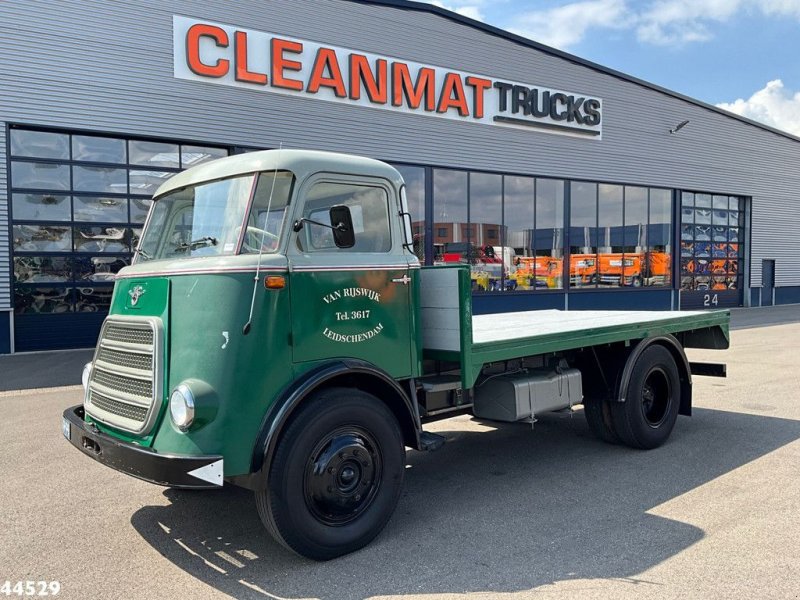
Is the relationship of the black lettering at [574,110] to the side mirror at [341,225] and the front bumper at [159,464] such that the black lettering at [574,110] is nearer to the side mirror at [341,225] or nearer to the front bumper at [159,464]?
the side mirror at [341,225]

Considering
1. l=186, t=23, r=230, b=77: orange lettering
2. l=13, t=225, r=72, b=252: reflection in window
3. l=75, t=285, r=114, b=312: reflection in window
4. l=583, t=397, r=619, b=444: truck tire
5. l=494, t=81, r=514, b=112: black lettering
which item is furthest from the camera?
l=494, t=81, r=514, b=112: black lettering

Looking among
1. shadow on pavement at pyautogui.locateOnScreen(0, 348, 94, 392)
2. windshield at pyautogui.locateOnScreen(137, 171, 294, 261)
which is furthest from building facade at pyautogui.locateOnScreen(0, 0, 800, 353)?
windshield at pyautogui.locateOnScreen(137, 171, 294, 261)

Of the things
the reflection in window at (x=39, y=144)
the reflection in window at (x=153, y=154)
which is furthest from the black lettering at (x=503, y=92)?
the reflection in window at (x=39, y=144)

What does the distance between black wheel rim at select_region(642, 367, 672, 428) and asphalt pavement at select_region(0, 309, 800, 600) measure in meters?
0.29

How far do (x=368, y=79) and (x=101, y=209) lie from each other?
745 cm

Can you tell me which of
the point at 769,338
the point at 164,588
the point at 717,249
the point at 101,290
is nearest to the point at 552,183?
the point at 769,338

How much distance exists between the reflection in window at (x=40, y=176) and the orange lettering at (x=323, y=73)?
19.8 ft

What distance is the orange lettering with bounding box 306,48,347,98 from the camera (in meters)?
15.8

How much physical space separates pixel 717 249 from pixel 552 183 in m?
10.6

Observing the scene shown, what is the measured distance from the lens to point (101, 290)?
14.2 meters

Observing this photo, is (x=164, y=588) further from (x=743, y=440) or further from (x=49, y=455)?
(x=743, y=440)

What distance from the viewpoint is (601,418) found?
6191 mm

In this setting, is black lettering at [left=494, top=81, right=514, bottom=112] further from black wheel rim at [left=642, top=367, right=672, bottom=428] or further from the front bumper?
the front bumper

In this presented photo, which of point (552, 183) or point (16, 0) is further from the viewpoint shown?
point (552, 183)
